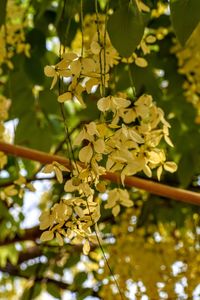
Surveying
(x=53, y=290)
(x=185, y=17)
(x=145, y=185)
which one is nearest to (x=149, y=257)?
(x=53, y=290)

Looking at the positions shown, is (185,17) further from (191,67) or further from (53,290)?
(53,290)

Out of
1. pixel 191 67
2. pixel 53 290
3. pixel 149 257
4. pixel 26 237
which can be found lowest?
pixel 26 237

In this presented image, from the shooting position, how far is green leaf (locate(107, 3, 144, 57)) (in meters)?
0.89

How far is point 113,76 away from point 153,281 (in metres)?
0.40

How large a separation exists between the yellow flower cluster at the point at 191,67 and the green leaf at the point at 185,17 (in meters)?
0.59

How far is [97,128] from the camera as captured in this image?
81cm

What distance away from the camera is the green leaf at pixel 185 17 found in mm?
880

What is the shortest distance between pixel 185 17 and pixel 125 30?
8cm

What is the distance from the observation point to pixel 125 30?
0.89 meters

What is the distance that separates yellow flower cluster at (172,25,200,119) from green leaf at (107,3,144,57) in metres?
0.59

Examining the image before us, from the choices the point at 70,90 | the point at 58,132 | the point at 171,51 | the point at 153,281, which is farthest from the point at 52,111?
the point at 70,90

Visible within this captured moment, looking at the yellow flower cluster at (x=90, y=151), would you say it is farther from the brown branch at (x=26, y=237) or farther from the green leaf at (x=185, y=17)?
the brown branch at (x=26, y=237)

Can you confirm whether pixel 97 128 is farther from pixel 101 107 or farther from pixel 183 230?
pixel 183 230

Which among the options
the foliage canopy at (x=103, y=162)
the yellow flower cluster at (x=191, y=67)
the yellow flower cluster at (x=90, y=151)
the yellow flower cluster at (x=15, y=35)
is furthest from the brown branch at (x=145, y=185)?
the yellow flower cluster at (x=191, y=67)
